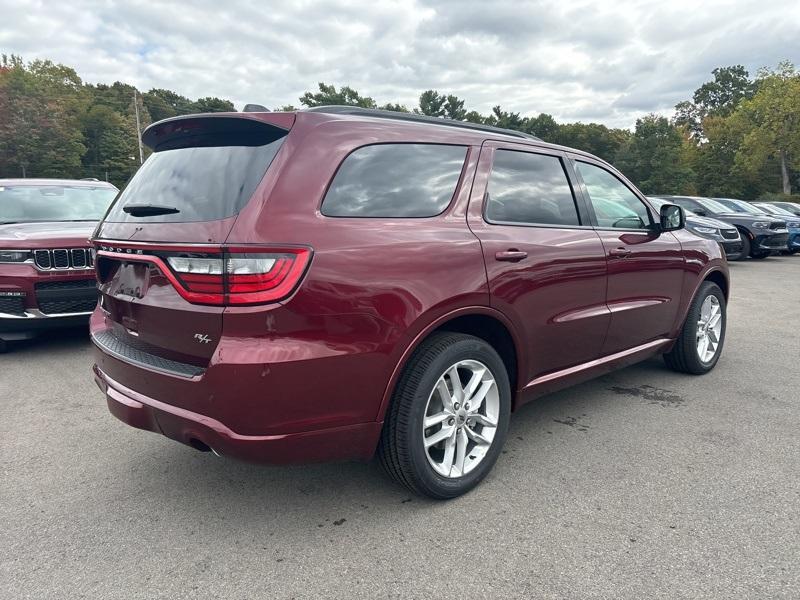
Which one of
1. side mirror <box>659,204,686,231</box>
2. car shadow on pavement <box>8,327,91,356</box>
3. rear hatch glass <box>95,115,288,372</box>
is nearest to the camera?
rear hatch glass <box>95,115,288,372</box>

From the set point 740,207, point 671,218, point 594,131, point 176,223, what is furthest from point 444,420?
point 594,131

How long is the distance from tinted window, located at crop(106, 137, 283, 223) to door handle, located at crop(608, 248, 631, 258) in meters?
2.21

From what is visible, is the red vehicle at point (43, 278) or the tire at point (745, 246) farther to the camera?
the tire at point (745, 246)

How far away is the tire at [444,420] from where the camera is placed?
2.42 meters

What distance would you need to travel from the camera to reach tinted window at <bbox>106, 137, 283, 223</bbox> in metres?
2.20

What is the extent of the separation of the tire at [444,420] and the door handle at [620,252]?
1229mm

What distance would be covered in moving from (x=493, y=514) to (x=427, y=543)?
380 millimetres

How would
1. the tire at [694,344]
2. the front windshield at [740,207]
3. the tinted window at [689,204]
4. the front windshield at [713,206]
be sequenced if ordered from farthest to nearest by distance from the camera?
the front windshield at [740,207], the front windshield at [713,206], the tinted window at [689,204], the tire at [694,344]

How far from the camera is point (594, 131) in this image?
74.9 meters

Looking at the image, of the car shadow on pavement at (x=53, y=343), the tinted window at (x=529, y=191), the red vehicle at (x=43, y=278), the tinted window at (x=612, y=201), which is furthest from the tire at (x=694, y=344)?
the car shadow on pavement at (x=53, y=343)

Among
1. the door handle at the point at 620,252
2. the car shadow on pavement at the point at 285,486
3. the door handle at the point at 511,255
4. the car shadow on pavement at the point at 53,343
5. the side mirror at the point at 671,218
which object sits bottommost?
the car shadow on pavement at the point at 285,486

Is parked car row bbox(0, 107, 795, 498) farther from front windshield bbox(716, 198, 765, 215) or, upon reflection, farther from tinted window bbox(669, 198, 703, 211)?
front windshield bbox(716, 198, 765, 215)

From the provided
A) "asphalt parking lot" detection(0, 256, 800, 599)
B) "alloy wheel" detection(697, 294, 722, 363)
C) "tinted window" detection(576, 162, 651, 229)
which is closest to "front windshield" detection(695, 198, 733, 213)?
"alloy wheel" detection(697, 294, 722, 363)

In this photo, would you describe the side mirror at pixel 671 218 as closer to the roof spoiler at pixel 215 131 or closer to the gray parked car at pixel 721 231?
the roof spoiler at pixel 215 131
